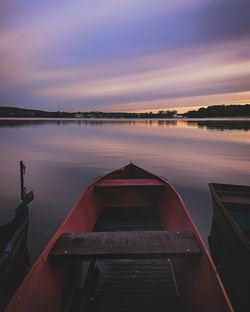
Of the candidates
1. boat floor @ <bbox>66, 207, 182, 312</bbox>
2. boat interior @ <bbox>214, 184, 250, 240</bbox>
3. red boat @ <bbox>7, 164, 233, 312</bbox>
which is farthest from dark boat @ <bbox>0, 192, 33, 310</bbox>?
boat interior @ <bbox>214, 184, 250, 240</bbox>

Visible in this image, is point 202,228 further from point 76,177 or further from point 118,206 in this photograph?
point 76,177

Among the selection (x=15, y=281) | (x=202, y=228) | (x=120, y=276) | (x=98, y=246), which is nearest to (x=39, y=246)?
(x=15, y=281)

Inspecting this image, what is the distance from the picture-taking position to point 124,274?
6949 millimetres

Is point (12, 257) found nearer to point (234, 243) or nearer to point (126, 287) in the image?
point (126, 287)

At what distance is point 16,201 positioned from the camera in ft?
49.8

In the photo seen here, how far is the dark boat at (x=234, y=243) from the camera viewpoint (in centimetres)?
620

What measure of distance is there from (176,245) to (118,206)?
6.09 meters

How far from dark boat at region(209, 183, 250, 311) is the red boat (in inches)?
40.5

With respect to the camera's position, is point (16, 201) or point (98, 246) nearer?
point (98, 246)

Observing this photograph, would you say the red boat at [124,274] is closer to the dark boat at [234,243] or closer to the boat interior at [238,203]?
the dark boat at [234,243]

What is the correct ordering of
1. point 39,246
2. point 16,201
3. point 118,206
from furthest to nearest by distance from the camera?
point 16,201
point 118,206
point 39,246

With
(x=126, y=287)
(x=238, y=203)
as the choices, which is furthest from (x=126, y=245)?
(x=238, y=203)

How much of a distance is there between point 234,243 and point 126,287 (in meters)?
2.62

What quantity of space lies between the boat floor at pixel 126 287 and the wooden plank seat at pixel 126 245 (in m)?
0.97
